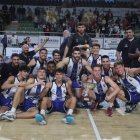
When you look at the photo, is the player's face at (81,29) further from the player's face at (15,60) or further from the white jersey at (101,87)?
the player's face at (15,60)

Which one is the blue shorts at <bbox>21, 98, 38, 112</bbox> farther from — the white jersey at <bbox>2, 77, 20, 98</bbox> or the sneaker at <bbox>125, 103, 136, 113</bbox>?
the sneaker at <bbox>125, 103, 136, 113</bbox>

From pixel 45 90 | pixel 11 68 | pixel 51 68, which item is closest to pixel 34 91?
pixel 45 90

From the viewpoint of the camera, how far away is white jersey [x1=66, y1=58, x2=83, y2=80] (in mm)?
8609

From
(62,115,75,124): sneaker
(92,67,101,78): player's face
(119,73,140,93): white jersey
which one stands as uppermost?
(92,67,101,78): player's face

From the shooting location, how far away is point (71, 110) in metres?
7.30

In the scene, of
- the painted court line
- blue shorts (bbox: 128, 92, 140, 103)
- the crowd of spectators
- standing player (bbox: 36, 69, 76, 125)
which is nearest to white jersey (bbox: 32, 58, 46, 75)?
standing player (bbox: 36, 69, 76, 125)

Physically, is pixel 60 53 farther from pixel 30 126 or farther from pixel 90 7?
pixel 90 7

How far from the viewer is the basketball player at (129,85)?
802 centimetres

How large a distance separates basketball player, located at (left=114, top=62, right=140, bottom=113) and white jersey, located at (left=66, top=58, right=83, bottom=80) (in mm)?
906

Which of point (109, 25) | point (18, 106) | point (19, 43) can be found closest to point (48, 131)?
point (18, 106)

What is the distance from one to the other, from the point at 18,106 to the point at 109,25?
53.0 feet

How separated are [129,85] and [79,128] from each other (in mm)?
1960

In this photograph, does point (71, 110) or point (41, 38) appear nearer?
point (71, 110)

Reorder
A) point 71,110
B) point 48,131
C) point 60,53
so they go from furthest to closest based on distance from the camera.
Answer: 1. point 60,53
2. point 71,110
3. point 48,131
